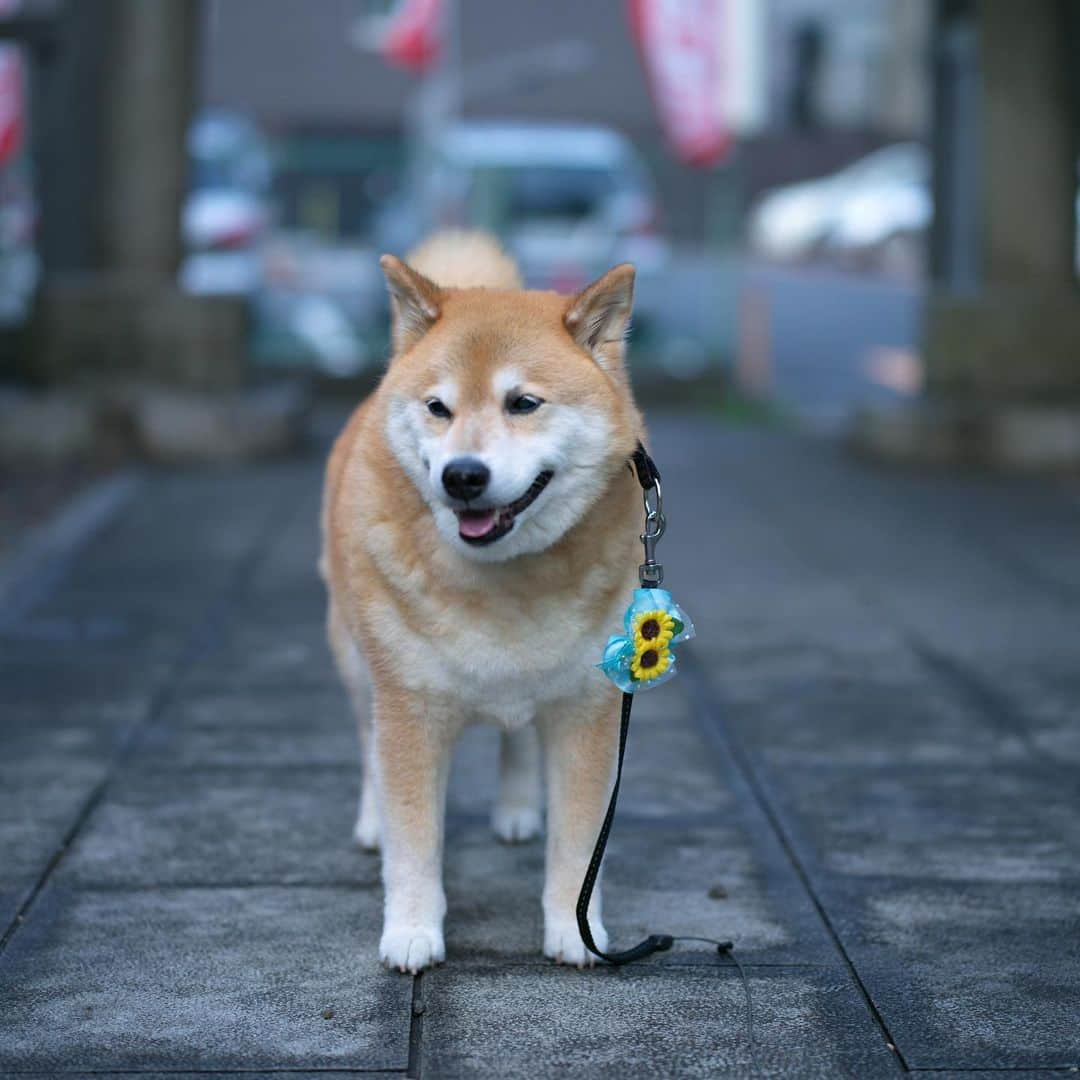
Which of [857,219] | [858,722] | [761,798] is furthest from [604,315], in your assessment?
[857,219]

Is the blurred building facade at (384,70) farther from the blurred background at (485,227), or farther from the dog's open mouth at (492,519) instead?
the dog's open mouth at (492,519)

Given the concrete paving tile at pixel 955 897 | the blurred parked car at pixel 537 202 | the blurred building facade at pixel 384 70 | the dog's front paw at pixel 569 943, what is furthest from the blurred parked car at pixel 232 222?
the dog's front paw at pixel 569 943

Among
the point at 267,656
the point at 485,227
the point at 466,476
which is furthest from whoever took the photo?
the point at 485,227

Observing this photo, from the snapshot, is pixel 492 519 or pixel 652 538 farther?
pixel 652 538

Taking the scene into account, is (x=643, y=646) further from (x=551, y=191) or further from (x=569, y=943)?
(x=551, y=191)

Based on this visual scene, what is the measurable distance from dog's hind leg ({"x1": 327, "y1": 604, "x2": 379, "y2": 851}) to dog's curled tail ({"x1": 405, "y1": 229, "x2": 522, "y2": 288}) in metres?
0.90

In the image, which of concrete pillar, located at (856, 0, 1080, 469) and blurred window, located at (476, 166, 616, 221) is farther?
blurred window, located at (476, 166, 616, 221)

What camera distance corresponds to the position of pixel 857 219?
108 ft

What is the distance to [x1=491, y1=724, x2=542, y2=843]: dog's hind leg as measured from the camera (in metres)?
4.62

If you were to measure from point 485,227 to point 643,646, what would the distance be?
42.3 ft

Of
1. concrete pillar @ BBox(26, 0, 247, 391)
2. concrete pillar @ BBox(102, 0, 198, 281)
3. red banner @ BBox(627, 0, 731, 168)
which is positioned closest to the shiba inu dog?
concrete pillar @ BBox(26, 0, 247, 391)

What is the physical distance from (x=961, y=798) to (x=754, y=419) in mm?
9176

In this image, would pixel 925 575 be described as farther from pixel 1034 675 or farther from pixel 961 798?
pixel 961 798

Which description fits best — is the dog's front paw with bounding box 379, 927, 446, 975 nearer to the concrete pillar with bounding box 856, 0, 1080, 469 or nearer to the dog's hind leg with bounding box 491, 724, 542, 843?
the dog's hind leg with bounding box 491, 724, 542, 843
